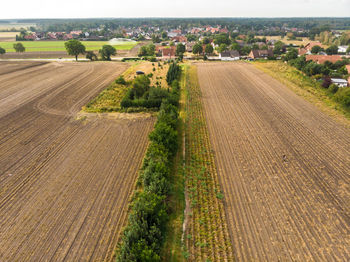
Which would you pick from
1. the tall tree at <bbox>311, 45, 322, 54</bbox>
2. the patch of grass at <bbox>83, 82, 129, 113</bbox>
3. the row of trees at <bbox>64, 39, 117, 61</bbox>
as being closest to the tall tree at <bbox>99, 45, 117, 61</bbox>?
the row of trees at <bbox>64, 39, 117, 61</bbox>

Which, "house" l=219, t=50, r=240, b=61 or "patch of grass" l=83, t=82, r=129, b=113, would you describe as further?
"house" l=219, t=50, r=240, b=61

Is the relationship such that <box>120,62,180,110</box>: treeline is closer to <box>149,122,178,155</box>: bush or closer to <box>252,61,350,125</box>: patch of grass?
<box>149,122,178,155</box>: bush

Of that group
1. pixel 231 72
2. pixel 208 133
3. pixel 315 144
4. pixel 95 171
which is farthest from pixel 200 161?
pixel 231 72

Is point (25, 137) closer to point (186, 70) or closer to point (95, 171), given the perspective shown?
point (95, 171)

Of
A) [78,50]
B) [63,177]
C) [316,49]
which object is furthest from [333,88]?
[78,50]

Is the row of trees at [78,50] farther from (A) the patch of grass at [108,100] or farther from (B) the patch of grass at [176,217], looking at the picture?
(B) the patch of grass at [176,217]

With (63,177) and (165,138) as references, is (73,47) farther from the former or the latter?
(165,138)
